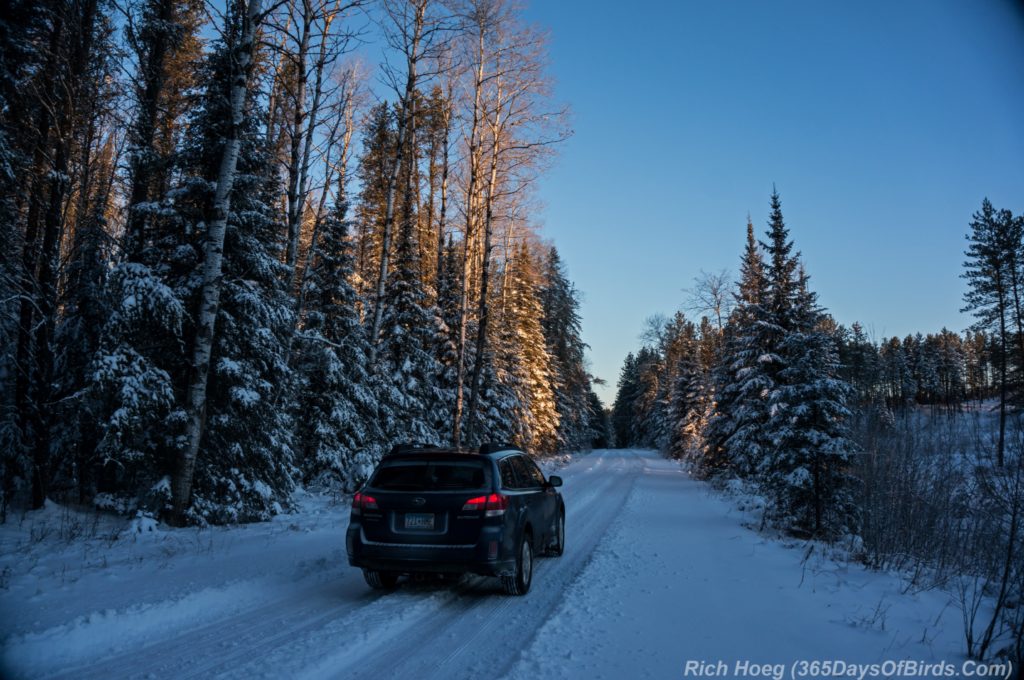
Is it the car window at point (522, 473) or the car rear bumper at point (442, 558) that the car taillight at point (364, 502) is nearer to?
the car rear bumper at point (442, 558)

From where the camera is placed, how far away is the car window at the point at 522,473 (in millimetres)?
7873

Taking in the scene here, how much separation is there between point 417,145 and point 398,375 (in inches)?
453

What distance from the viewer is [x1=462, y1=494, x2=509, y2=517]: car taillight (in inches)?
251

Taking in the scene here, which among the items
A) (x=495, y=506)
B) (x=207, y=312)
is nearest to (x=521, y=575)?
(x=495, y=506)

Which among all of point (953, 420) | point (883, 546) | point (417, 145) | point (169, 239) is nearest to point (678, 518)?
point (883, 546)

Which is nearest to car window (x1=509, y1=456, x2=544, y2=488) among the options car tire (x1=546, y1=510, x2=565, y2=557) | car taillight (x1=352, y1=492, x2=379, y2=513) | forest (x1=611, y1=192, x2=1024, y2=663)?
car tire (x1=546, y1=510, x2=565, y2=557)

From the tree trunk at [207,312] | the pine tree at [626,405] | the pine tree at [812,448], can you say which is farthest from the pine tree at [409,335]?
the pine tree at [626,405]

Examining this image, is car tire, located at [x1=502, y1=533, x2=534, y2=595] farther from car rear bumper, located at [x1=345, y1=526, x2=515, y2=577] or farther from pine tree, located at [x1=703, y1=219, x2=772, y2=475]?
pine tree, located at [x1=703, y1=219, x2=772, y2=475]

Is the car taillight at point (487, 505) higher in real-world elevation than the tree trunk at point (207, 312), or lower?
lower

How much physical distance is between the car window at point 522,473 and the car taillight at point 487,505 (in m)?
1.14

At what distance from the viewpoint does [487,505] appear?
21.0ft

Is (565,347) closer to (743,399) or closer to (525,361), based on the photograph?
(525,361)

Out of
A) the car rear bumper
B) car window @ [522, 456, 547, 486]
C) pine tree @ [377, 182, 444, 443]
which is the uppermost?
pine tree @ [377, 182, 444, 443]

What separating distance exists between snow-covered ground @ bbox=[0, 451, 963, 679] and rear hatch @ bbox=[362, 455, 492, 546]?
78 centimetres
